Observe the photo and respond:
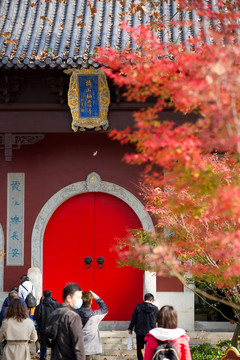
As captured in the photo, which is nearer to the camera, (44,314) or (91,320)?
(91,320)

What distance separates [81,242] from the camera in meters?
12.7

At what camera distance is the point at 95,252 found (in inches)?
497

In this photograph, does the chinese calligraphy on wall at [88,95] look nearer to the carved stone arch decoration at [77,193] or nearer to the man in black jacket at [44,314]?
the carved stone arch decoration at [77,193]

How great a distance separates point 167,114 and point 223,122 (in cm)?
758

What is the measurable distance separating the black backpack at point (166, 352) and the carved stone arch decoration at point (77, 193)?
698 centimetres

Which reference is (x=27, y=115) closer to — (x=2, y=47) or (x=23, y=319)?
(x=2, y=47)

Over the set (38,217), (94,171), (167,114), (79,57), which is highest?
(79,57)

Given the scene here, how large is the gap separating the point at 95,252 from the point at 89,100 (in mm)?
3124

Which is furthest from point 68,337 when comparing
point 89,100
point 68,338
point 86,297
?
point 89,100

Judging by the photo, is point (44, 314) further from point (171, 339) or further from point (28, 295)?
point (171, 339)

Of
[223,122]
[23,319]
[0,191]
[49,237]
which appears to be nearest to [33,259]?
[49,237]

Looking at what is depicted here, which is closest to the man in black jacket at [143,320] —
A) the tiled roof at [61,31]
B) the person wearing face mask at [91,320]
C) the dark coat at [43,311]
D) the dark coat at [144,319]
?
the dark coat at [144,319]

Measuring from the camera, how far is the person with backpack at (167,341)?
5426 millimetres

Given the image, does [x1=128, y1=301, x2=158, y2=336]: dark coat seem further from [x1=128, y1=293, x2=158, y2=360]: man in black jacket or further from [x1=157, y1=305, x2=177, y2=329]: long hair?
[x1=157, y1=305, x2=177, y2=329]: long hair
